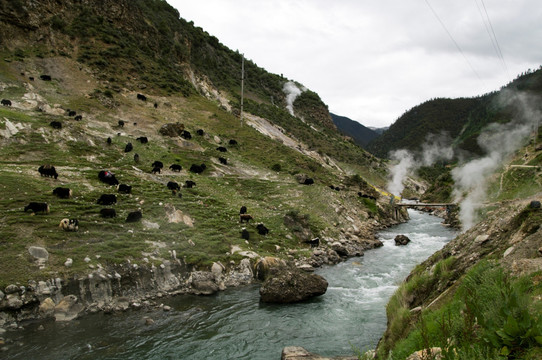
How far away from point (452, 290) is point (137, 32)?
304 feet

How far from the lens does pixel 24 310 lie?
16.3 m

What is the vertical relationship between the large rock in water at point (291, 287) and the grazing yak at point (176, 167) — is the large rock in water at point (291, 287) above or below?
below

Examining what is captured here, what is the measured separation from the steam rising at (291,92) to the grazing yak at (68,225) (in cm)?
12127

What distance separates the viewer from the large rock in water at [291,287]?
2028 cm

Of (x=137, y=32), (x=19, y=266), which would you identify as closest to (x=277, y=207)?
(x=19, y=266)

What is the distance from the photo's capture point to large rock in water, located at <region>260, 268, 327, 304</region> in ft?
66.5

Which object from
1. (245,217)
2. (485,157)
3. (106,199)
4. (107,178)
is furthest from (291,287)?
(485,157)

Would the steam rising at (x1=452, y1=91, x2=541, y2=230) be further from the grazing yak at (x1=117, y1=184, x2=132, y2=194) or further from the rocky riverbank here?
the grazing yak at (x1=117, y1=184, x2=132, y2=194)

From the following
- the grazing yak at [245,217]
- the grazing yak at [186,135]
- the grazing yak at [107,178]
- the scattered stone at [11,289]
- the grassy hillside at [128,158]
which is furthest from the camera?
the grazing yak at [186,135]

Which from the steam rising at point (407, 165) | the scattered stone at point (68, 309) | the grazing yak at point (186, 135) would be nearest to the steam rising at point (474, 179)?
the steam rising at point (407, 165)

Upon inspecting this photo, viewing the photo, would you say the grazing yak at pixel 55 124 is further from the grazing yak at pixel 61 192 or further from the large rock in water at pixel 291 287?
the large rock in water at pixel 291 287

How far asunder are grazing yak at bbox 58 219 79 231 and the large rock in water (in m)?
13.3

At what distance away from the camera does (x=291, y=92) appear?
15050 centimetres

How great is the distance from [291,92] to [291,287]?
138262mm
